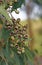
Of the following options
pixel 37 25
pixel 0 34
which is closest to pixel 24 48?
pixel 0 34

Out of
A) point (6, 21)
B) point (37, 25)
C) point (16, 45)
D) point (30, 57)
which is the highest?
point (6, 21)

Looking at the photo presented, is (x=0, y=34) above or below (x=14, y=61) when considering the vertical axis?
above

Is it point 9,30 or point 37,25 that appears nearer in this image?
point 9,30

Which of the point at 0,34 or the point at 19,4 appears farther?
the point at 19,4

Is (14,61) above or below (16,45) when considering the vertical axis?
below

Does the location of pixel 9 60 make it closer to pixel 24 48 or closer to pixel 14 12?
pixel 24 48

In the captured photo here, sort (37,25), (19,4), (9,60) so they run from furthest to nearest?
(37,25) → (19,4) → (9,60)

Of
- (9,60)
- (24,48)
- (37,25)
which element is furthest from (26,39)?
(37,25)

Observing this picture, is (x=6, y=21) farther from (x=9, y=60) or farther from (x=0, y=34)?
(x=9, y=60)

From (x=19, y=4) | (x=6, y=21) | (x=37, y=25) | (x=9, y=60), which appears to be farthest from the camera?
(x=37, y=25)
